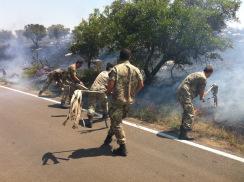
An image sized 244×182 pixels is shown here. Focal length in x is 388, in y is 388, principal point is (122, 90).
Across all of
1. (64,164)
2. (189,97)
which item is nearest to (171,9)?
(189,97)

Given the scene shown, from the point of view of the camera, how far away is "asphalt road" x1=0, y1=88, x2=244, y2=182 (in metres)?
6.21

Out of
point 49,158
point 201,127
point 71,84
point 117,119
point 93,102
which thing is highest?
point 71,84

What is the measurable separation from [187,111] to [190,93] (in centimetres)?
45

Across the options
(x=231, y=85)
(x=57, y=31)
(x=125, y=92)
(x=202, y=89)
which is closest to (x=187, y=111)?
(x=202, y=89)

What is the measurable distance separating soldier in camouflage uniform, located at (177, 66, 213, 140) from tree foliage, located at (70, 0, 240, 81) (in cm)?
415

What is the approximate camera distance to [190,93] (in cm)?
885

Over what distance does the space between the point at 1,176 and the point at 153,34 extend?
845 cm

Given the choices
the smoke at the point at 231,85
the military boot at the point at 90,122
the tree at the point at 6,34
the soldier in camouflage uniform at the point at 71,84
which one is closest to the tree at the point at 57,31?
the tree at the point at 6,34

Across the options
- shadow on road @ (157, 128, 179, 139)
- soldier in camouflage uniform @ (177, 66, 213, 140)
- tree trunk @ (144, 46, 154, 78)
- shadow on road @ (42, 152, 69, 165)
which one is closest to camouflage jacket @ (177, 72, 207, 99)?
soldier in camouflage uniform @ (177, 66, 213, 140)

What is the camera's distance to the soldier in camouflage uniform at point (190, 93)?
28.2ft

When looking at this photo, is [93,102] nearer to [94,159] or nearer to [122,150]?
[122,150]

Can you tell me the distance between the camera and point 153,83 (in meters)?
15.3

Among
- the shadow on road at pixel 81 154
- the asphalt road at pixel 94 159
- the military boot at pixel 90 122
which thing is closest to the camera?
the asphalt road at pixel 94 159

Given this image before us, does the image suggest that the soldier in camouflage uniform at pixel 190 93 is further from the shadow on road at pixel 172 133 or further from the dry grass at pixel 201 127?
the dry grass at pixel 201 127
